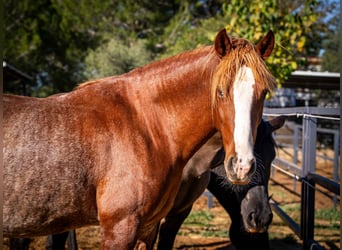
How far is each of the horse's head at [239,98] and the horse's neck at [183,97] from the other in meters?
0.15

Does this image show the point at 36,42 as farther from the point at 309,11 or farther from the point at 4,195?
the point at 4,195

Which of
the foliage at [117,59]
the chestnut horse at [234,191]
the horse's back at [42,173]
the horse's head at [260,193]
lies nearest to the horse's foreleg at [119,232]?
the horse's back at [42,173]

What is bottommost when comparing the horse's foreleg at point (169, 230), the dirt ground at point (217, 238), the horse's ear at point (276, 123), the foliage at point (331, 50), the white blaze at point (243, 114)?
the dirt ground at point (217, 238)

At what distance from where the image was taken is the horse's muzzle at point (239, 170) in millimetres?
2041

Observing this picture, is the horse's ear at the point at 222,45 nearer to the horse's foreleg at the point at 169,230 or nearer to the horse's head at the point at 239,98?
the horse's head at the point at 239,98

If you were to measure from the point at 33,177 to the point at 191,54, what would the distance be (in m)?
1.23

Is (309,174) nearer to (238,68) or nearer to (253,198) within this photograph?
(253,198)

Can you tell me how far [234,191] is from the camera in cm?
336

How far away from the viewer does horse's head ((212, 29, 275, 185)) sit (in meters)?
2.04

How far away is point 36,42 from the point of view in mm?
15305

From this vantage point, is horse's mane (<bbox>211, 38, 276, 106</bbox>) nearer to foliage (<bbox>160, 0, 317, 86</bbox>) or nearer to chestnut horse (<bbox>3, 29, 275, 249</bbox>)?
chestnut horse (<bbox>3, 29, 275, 249</bbox>)

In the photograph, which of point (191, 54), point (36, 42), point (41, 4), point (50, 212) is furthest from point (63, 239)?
point (41, 4)

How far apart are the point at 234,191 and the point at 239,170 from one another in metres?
1.36

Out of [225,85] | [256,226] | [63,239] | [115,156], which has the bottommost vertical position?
[63,239]
